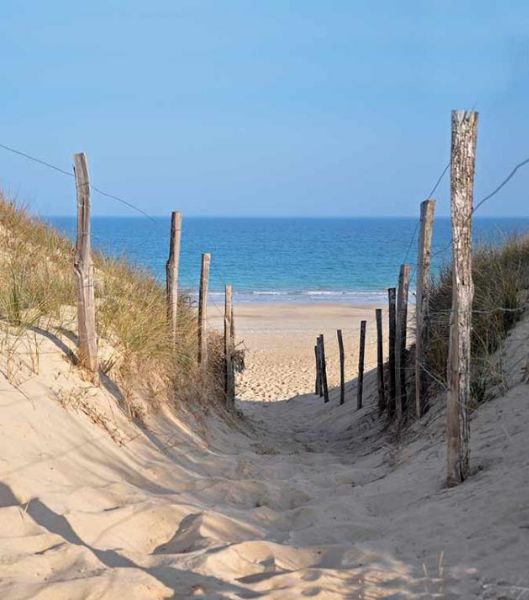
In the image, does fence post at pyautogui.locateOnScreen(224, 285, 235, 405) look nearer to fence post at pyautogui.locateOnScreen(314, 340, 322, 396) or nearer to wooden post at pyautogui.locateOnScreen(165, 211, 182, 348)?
wooden post at pyautogui.locateOnScreen(165, 211, 182, 348)

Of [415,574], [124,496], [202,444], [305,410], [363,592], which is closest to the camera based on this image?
[363,592]

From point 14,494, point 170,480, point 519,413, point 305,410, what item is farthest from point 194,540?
point 305,410

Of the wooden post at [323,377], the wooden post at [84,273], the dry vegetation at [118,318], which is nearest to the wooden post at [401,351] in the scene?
the dry vegetation at [118,318]

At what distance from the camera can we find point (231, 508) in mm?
5488

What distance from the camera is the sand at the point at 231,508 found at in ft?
12.8

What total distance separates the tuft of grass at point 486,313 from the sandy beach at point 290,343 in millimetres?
3516

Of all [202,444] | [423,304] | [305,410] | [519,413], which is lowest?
[305,410]

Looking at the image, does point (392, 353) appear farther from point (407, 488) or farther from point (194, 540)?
point (194, 540)

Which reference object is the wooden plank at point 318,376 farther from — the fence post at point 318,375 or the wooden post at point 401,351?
the wooden post at point 401,351

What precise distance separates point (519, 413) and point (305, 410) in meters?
8.67

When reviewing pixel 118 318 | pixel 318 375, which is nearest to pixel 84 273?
pixel 118 318

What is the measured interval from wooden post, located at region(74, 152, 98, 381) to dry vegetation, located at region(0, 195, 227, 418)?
0.43 metres

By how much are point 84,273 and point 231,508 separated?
2.60 metres

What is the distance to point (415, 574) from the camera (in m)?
4.12
